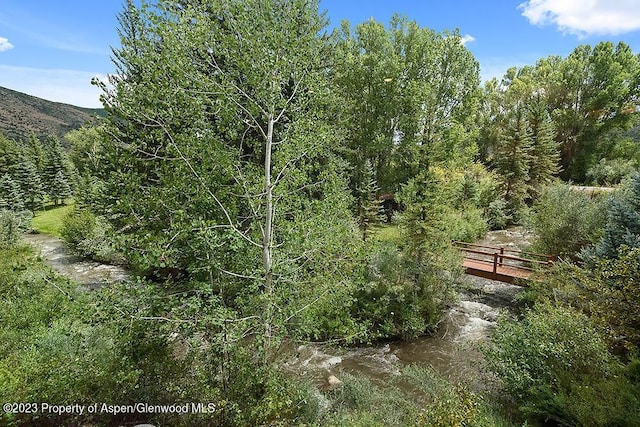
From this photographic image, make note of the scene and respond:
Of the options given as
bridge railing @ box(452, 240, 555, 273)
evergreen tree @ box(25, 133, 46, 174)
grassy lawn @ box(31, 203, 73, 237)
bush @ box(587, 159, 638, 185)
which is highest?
bush @ box(587, 159, 638, 185)

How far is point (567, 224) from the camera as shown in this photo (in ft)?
39.3

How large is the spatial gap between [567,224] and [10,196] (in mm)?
36076

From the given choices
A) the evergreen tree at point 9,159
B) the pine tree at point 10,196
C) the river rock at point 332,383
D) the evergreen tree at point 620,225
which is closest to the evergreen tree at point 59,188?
the evergreen tree at point 9,159

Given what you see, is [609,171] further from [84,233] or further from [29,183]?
[29,183]

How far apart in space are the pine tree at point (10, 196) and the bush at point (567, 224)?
110 feet

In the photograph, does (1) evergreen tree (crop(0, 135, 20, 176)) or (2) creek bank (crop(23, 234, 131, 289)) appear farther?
(1) evergreen tree (crop(0, 135, 20, 176))

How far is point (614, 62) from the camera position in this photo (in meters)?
25.8

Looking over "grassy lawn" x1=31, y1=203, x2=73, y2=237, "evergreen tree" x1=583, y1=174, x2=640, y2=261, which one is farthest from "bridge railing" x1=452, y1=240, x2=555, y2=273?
"grassy lawn" x1=31, y1=203, x2=73, y2=237

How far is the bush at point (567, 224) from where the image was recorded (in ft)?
37.9

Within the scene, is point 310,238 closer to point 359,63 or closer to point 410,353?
point 410,353

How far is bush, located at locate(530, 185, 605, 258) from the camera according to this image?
11539 millimetres

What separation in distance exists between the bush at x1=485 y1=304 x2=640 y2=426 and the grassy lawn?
2527 centimetres

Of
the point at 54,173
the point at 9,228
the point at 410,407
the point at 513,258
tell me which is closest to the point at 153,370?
the point at 410,407

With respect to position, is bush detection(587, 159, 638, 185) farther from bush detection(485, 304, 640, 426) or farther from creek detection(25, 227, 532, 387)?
bush detection(485, 304, 640, 426)
